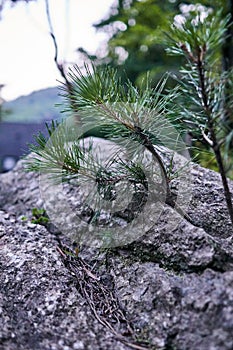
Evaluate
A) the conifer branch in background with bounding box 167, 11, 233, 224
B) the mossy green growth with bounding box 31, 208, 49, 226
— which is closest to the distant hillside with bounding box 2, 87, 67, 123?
the mossy green growth with bounding box 31, 208, 49, 226

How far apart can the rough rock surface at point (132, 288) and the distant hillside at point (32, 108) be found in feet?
2.41

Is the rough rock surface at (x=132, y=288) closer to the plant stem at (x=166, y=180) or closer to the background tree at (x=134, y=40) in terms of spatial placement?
the plant stem at (x=166, y=180)

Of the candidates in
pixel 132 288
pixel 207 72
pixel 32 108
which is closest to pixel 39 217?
pixel 132 288

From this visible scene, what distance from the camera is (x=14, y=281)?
553mm

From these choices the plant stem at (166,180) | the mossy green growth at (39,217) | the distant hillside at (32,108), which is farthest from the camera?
the distant hillside at (32,108)

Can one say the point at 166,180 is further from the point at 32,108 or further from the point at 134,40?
the point at 134,40

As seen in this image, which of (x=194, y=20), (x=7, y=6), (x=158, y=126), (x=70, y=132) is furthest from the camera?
(x=7, y=6)

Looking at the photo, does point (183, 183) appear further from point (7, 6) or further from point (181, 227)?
point (7, 6)

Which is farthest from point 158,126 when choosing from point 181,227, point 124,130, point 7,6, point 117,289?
point 7,6

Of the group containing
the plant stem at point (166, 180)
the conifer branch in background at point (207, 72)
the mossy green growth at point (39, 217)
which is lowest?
the mossy green growth at point (39, 217)

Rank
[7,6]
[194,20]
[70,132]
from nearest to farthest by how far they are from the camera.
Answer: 1. [194,20]
2. [70,132]
3. [7,6]

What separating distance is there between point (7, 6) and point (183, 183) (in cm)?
92

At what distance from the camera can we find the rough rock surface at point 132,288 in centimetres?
42

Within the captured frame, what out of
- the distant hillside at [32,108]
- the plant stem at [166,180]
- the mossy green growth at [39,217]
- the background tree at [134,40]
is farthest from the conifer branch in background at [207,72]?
the background tree at [134,40]
